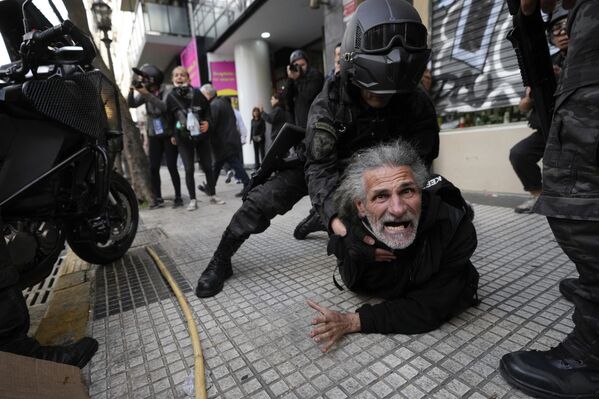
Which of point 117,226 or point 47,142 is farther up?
point 47,142

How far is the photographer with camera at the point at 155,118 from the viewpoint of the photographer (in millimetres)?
4887

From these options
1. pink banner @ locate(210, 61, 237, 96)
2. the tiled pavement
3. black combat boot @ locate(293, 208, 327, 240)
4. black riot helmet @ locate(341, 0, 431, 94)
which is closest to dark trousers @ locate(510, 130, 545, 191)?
the tiled pavement

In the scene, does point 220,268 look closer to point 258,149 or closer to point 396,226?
point 396,226

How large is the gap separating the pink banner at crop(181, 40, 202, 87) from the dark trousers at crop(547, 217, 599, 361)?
1280cm

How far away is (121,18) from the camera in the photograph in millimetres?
21875

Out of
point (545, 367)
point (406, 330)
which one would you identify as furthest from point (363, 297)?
point (545, 367)

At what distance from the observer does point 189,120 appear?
192 inches

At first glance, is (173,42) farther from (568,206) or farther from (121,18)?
(568,206)

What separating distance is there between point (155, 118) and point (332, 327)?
4.64 meters

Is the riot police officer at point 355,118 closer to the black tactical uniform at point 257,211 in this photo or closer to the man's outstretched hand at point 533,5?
the black tactical uniform at point 257,211

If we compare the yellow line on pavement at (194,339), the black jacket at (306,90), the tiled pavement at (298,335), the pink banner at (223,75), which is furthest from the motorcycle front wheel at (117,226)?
the pink banner at (223,75)

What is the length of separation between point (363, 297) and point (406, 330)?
0.45 meters

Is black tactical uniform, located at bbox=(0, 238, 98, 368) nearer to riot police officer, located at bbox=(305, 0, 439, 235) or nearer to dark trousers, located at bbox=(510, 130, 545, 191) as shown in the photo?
riot police officer, located at bbox=(305, 0, 439, 235)

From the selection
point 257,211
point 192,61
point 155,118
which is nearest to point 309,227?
point 257,211
